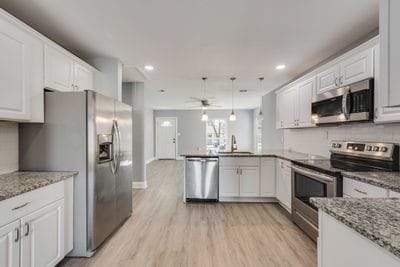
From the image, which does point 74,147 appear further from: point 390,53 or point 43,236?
point 390,53

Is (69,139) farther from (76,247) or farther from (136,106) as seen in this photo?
(136,106)

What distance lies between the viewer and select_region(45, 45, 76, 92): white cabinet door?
7.98 feet

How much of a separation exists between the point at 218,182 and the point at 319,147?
178 cm

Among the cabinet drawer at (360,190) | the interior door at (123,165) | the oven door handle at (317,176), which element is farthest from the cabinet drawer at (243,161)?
the cabinet drawer at (360,190)

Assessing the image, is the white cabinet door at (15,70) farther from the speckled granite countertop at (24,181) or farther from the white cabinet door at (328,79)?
the white cabinet door at (328,79)

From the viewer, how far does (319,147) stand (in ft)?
12.3

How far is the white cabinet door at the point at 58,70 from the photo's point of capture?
2.43 metres

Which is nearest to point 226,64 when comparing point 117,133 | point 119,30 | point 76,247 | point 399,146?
point 119,30

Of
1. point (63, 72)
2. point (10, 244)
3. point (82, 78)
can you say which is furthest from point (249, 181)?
point (10, 244)

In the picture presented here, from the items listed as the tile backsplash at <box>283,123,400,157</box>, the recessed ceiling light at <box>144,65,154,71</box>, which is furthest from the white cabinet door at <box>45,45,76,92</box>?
the tile backsplash at <box>283,123,400,157</box>

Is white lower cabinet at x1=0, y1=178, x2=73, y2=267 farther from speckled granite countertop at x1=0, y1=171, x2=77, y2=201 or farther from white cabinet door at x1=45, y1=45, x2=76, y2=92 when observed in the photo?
white cabinet door at x1=45, y1=45, x2=76, y2=92

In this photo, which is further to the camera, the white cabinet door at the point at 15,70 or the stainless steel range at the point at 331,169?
the stainless steel range at the point at 331,169

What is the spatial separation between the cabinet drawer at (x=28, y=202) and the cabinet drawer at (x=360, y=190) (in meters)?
2.64

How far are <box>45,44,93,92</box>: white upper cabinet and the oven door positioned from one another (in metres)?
3.02
